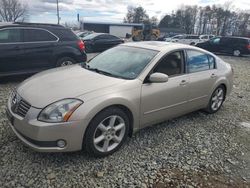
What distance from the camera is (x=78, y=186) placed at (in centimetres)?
282

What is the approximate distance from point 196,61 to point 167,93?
3.70ft

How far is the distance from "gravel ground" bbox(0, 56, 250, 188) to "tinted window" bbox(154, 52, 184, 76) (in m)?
1.03

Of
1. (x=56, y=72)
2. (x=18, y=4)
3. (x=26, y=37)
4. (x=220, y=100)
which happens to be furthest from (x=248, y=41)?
(x=18, y=4)

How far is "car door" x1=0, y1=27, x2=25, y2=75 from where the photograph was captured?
645cm

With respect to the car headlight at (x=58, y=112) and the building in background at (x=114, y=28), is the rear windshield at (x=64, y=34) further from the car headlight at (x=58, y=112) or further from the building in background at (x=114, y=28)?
the building in background at (x=114, y=28)

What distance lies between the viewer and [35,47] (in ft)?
22.6

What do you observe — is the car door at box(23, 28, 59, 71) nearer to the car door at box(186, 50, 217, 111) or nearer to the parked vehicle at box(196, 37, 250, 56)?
the car door at box(186, 50, 217, 111)

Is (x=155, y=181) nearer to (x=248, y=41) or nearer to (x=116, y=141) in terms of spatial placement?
(x=116, y=141)

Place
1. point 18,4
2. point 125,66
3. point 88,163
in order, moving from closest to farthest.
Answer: point 88,163
point 125,66
point 18,4

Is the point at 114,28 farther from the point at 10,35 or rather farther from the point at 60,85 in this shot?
the point at 60,85

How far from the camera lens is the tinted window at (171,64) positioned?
155 inches

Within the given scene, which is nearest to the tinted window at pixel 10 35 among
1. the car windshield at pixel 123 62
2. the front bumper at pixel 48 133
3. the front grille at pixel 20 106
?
the car windshield at pixel 123 62

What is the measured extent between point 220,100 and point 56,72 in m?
3.51

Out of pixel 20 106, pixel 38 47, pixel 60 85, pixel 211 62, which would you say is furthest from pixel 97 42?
pixel 20 106
